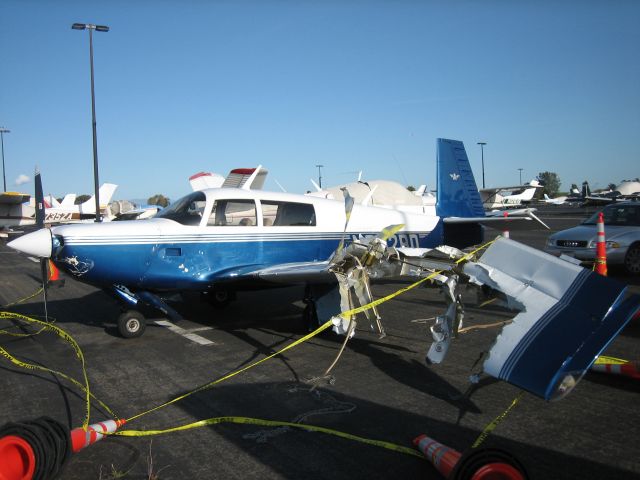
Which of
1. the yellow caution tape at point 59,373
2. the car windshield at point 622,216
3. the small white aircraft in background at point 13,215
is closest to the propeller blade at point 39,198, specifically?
the yellow caution tape at point 59,373

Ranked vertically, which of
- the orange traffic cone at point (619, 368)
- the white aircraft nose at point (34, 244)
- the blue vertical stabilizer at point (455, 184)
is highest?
the blue vertical stabilizer at point (455, 184)

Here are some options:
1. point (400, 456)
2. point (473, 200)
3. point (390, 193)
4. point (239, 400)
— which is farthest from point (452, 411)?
point (390, 193)

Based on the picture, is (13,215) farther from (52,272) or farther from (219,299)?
(52,272)

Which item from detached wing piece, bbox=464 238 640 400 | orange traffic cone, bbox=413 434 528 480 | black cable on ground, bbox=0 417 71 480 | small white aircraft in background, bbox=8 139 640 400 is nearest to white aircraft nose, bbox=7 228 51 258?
small white aircraft in background, bbox=8 139 640 400

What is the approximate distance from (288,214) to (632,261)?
24.5ft

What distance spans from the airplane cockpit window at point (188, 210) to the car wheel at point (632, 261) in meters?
8.62

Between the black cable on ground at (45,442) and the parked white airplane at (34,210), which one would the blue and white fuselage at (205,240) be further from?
the parked white airplane at (34,210)

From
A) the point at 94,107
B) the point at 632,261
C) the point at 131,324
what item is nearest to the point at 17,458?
the point at 131,324

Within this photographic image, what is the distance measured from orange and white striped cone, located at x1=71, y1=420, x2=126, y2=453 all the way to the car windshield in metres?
10.8

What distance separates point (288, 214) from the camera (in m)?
7.70

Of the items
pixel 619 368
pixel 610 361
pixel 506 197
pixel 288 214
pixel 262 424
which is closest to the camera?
pixel 262 424

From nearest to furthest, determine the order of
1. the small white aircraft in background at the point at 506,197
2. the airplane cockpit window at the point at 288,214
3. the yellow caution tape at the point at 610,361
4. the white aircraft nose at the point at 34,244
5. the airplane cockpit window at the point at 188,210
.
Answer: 1. the yellow caution tape at the point at 610,361
2. the white aircraft nose at the point at 34,244
3. the airplane cockpit window at the point at 188,210
4. the airplane cockpit window at the point at 288,214
5. the small white aircraft in background at the point at 506,197

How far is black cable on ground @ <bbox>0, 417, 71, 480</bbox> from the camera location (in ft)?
8.89

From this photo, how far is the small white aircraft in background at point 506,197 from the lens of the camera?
142ft
